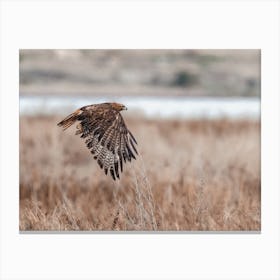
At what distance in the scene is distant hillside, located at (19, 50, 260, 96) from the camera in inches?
351

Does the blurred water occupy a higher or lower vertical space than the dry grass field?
higher

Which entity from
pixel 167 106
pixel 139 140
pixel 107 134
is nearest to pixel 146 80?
pixel 167 106

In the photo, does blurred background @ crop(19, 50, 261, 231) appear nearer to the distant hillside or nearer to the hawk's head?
the distant hillside

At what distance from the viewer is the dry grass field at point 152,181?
8656 mm

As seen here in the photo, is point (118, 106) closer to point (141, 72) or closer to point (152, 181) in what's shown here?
point (141, 72)

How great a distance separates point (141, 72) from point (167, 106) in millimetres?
455

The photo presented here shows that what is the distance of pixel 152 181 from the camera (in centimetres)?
938

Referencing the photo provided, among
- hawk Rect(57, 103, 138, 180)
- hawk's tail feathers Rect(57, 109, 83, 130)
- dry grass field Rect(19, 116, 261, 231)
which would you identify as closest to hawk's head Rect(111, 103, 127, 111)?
hawk Rect(57, 103, 138, 180)

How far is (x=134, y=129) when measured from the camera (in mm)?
10031

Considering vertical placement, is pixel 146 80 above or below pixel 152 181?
above

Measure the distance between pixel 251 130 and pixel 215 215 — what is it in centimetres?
98

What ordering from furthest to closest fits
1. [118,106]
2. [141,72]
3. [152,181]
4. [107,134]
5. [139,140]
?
[139,140] < [152,181] < [141,72] < [118,106] < [107,134]

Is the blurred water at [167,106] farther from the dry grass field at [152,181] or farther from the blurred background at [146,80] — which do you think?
the dry grass field at [152,181]
